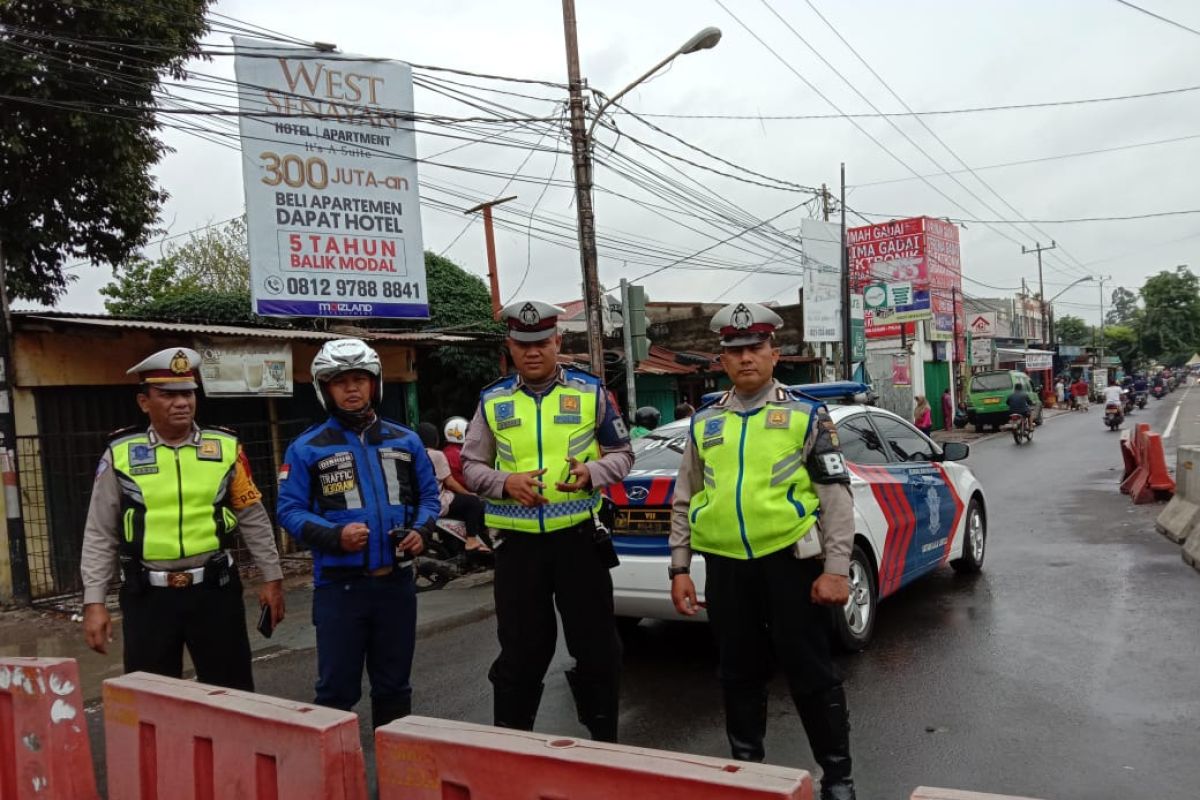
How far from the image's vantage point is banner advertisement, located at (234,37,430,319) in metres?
9.46

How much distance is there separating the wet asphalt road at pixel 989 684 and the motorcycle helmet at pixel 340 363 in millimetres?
1814

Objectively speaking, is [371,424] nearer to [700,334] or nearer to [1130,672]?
[1130,672]

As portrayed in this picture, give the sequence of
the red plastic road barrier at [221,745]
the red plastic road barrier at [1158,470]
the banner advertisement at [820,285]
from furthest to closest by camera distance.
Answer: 1. the banner advertisement at [820,285]
2. the red plastic road barrier at [1158,470]
3. the red plastic road barrier at [221,745]

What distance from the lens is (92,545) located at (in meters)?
3.58

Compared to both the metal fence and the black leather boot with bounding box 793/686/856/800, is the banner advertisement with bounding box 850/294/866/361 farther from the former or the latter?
the black leather boot with bounding box 793/686/856/800

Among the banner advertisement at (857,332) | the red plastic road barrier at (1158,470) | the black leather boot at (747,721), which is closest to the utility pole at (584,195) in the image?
the red plastic road barrier at (1158,470)

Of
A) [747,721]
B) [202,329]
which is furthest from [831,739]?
[202,329]

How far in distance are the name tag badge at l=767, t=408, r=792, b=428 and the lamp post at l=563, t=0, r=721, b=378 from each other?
843cm

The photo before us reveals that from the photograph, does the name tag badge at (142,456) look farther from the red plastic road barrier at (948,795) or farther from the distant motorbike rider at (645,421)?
the distant motorbike rider at (645,421)

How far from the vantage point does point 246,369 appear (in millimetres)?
8906

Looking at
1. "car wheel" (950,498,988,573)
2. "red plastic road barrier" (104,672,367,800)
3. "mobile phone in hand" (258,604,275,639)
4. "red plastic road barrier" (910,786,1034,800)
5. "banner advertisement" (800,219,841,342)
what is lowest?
"car wheel" (950,498,988,573)

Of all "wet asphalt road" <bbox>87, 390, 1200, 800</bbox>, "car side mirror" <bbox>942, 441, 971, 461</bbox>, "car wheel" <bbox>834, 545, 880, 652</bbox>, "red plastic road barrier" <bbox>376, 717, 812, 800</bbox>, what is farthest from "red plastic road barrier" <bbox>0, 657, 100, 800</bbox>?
"car side mirror" <bbox>942, 441, 971, 461</bbox>

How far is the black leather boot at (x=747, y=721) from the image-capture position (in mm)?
3314

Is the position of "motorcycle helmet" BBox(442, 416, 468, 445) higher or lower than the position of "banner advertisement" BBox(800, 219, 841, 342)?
lower
